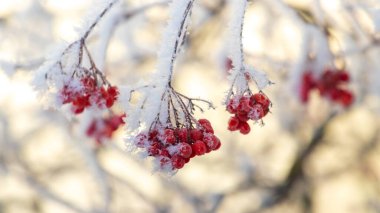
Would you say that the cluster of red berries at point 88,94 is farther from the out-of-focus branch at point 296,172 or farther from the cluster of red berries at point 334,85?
the out-of-focus branch at point 296,172

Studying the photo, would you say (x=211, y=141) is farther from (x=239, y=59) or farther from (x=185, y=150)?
(x=239, y=59)

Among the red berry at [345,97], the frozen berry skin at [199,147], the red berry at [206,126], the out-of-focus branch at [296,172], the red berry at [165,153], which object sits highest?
the out-of-focus branch at [296,172]

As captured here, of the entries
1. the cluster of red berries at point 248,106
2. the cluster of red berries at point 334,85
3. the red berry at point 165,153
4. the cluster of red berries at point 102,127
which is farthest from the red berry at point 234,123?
the cluster of red berries at point 334,85

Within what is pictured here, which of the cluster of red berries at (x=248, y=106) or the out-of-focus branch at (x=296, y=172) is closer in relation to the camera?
the cluster of red berries at (x=248, y=106)

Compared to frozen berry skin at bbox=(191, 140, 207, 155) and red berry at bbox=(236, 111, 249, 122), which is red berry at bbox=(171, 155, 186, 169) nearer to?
frozen berry skin at bbox=(191, 140, 207, 155)

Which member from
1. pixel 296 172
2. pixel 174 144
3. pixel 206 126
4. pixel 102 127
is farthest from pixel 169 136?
pixel 296 172

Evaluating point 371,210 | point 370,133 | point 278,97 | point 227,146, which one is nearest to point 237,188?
point 278,97

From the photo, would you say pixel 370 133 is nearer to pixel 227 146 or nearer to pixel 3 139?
pixel 227 146

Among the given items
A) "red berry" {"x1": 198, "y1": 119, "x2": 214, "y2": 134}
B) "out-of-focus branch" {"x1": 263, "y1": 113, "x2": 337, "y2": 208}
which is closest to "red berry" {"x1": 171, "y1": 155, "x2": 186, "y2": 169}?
"red berry" {"x1": 198, "y1": 119, "x2": 214, "y2": 134}
